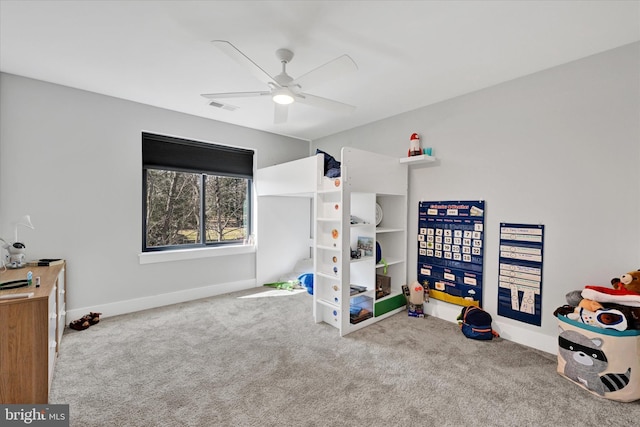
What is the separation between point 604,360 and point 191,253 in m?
4.03

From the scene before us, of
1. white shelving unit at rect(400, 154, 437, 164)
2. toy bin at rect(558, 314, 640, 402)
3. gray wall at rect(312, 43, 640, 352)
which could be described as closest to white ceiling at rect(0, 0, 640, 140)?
gray wall at rect(312, 43, 640, 352)

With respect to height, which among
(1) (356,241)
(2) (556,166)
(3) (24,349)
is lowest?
(3) (24,349)

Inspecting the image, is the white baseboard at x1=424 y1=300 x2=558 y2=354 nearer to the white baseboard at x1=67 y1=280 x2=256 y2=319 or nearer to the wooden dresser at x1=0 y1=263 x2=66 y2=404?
the white baseboard at x1=67 y1=280 x2=256 y2=319

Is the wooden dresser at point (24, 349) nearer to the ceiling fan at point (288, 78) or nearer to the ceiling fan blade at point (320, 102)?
the ceiling fan at point (288, 78)

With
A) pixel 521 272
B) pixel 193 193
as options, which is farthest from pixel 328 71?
pixel 193 193

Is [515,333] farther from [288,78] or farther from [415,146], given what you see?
[288,78]

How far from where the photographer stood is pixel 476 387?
193cm

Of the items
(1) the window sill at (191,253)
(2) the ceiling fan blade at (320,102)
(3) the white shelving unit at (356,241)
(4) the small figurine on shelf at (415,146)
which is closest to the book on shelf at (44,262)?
(1) the window sill at (191,253)

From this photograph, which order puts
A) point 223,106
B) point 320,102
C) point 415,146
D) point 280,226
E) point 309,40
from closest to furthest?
point 309,40, point 320,102, point 415,146, point 223,106, point 280,226

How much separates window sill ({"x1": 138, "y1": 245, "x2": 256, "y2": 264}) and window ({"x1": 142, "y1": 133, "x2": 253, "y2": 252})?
0.18 meters

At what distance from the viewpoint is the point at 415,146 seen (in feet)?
10.7

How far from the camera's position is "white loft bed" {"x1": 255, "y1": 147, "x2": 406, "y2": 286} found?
293cm

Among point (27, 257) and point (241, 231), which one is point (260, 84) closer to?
point (241, 231)

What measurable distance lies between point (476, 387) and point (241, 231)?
3.48 meters
